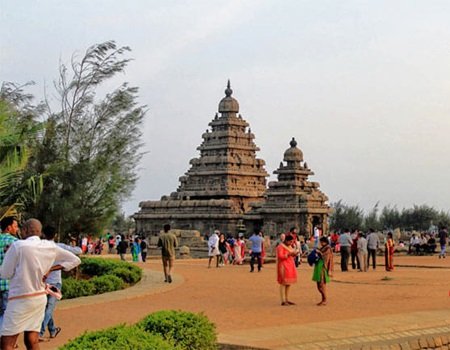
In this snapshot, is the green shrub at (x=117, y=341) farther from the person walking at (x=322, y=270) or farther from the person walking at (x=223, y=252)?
the person walking at (x=223, y=252)

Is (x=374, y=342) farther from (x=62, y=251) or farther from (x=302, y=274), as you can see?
(x=302, y=274)

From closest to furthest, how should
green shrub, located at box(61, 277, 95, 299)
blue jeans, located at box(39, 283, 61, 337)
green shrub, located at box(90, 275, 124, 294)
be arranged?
blue jeans, located at box(39, 283, 61, 337)
green shrub, located at box(61, 277, 95, 299)
green shrub, located at box(90, 275, 124, 294)

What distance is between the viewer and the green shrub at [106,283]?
16828 millimetres

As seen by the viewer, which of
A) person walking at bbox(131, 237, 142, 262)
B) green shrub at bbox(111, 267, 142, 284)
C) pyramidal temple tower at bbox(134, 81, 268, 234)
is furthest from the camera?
pyramidal temple tower at bbox(134, 81, 268, 234)

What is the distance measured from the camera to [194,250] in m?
44.2

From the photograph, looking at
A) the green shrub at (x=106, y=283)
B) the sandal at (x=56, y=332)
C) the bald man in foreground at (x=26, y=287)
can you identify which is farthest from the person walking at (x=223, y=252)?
the bald man in foreground at (x=26, y=287)

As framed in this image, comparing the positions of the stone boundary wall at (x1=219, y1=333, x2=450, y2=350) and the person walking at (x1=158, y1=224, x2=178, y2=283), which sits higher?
the person walking at (x1=158, y1=224, x2=178, y2=283)

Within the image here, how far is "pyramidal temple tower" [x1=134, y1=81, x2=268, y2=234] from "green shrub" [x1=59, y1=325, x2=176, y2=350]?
1950 inches

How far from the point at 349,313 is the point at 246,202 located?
4867 cm

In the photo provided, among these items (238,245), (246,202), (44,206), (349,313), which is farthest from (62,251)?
(246,202)

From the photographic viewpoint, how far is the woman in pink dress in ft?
47.9

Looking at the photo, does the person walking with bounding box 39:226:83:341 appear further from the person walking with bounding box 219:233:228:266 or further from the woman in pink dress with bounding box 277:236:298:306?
the person walking with bounding box 219:233:228:266

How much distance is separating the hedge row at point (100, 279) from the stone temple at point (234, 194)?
115ft

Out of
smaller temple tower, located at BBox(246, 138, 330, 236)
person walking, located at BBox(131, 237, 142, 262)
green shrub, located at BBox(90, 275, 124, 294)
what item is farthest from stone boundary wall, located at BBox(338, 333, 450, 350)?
smaller temple tower, located at BBox(246, 138, 330, 236)
